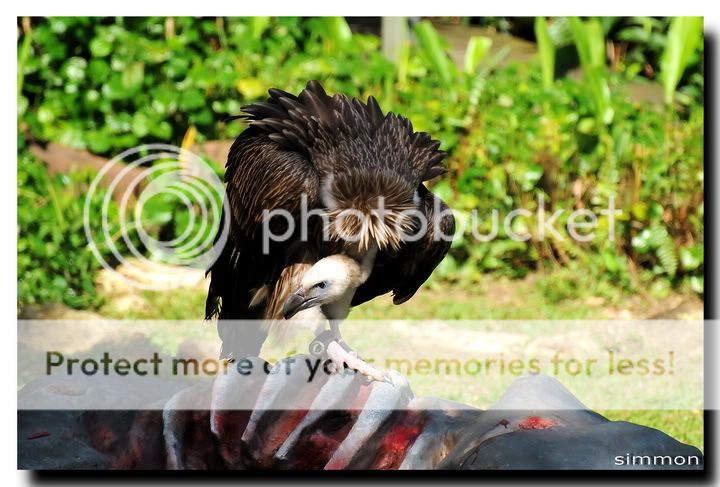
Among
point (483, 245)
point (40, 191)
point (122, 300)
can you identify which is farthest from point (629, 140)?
point (40, 191)

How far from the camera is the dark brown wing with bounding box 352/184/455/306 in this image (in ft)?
10.4

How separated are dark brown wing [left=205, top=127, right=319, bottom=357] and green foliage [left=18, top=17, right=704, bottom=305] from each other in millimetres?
2696

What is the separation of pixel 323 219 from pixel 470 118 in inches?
134

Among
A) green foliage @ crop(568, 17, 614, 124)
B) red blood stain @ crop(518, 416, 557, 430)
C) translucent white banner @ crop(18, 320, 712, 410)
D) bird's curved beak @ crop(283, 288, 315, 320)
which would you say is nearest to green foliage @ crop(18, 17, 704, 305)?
green foliage @ crop(568, 17, 614, 124)

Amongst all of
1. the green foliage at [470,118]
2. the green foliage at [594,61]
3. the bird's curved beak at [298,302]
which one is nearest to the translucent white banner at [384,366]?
the bird's curved beak at [298,302]

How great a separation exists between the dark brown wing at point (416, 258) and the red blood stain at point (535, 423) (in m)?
0.54

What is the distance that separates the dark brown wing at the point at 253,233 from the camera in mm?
3168

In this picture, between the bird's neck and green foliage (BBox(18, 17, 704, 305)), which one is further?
green foliage (BBox(18, 17, 704, 305))

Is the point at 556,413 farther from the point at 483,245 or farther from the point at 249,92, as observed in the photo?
the point at 249,92

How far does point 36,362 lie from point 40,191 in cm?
134

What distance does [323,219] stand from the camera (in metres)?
3.09

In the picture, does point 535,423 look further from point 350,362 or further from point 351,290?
point 351,290

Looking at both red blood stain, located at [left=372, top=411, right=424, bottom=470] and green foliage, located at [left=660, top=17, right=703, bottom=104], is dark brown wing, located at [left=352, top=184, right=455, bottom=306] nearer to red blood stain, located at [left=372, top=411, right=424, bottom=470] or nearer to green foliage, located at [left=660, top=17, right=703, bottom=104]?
red blood stain, located at [left=372, top=411, right=424, bottom=470]

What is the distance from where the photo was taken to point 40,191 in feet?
20.2
